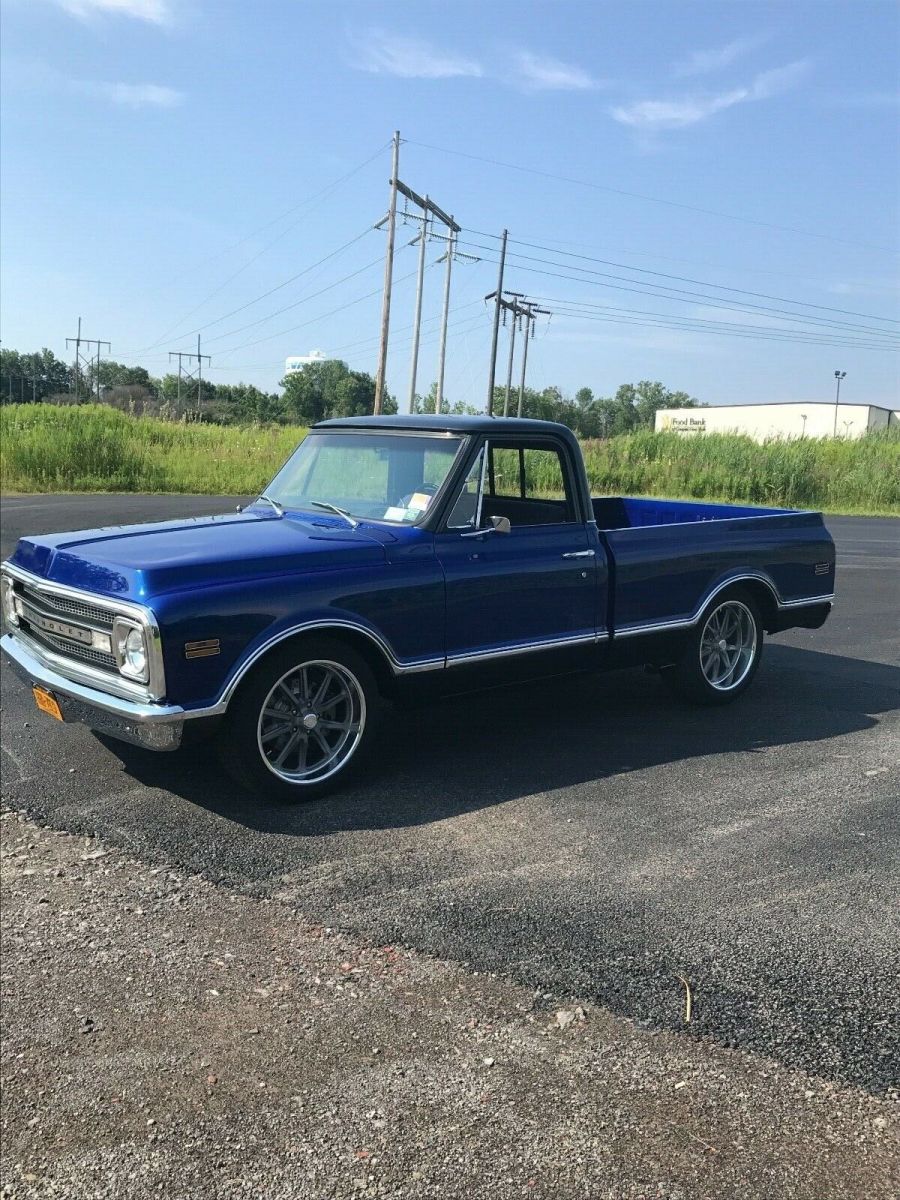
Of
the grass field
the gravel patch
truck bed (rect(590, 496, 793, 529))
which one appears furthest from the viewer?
the grass field

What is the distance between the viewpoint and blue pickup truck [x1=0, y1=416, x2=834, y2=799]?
15.1 ft

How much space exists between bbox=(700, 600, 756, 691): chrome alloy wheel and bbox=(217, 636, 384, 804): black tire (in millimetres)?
2621

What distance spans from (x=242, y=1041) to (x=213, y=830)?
1.62 m

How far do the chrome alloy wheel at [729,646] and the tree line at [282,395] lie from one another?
7549 centimetres

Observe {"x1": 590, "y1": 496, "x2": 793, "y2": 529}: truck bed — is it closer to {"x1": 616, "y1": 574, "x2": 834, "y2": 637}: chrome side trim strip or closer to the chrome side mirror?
{"x1": 616, "y1": 574, "x2": 834, "y2": 637}: chrome side trim strip

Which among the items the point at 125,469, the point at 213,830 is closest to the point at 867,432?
the point at 125,469

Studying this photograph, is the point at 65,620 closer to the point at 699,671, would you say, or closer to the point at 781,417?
the point at 699,671

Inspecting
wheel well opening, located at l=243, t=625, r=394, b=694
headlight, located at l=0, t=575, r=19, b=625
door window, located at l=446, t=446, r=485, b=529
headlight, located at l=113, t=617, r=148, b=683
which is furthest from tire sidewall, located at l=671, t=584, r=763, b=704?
headlight, located at l=0, t=575, r=19, b=625

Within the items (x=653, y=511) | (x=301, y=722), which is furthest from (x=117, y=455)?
(x=301, y=722)

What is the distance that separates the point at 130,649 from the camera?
4.56 metres

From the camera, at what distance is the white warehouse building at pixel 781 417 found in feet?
298

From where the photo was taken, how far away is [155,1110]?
2838mm

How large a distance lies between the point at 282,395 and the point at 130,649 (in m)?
118

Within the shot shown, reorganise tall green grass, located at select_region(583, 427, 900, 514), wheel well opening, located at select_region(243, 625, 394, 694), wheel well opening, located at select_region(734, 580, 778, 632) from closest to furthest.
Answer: wheel well opening, located at select_region(243, 625, 394, 694), wheel well opening, located at select_region(734, 580, 778, 632), tall green grass, located at select_region(583, 427, 900, 514)
